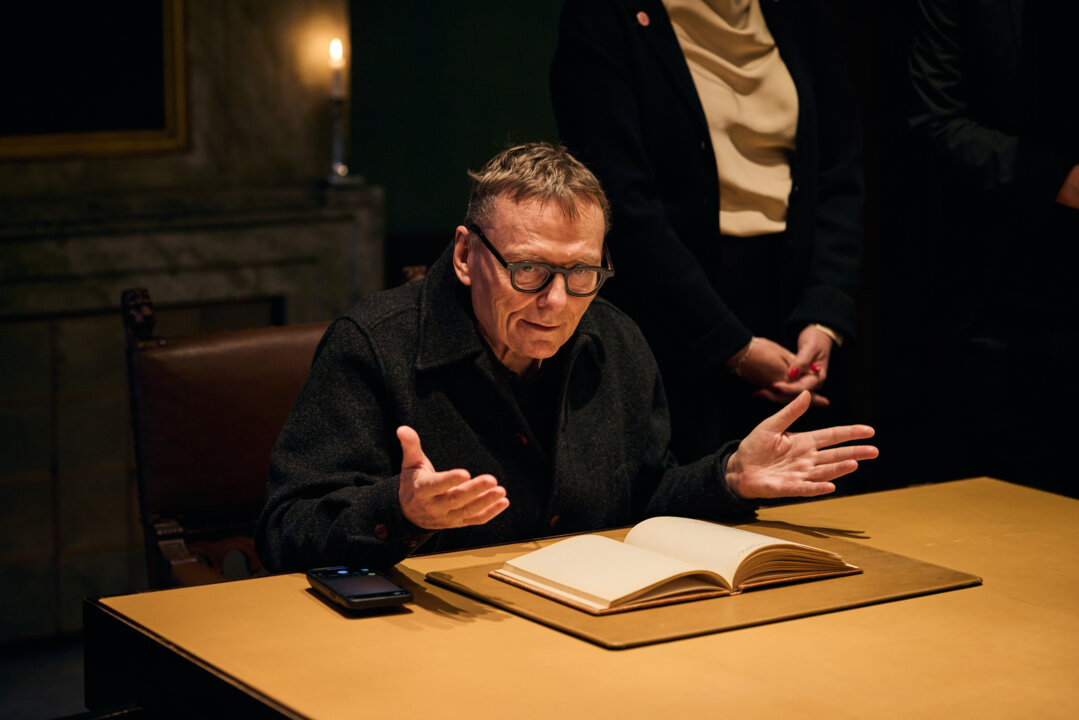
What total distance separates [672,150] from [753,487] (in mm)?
918

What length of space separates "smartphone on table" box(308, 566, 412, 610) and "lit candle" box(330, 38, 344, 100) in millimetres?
2646

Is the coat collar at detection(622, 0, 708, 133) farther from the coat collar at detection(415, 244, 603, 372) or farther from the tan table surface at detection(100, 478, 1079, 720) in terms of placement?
the tan table surface at detection(100, 478, 1079, 720)

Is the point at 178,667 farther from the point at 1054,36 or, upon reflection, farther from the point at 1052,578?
the point at 1054,36

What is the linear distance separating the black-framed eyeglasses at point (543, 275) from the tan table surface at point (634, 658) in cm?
42

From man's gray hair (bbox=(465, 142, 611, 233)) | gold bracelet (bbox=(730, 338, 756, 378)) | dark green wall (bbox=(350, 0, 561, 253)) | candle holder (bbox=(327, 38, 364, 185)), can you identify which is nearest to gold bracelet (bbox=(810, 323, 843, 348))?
gold bracelet (bbox=(730, 338, 756, 378))

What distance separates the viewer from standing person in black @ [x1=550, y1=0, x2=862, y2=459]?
268 centimetres

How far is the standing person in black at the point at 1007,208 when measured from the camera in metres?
3.00

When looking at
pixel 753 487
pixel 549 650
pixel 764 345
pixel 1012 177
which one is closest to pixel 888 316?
pixel 1012 177

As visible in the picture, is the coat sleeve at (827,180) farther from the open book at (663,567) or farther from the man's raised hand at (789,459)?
the open book at (663,567)

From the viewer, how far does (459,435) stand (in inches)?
82.1

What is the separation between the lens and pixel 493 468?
210 centimetres

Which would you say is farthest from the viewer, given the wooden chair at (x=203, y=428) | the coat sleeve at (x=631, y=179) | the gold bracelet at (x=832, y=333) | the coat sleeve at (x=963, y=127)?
the coat sleeve at (x=963, y=127)

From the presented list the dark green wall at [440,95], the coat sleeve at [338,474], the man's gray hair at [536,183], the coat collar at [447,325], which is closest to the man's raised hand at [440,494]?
the coat sleeve at [338,474]

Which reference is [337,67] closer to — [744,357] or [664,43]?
[664,43]
